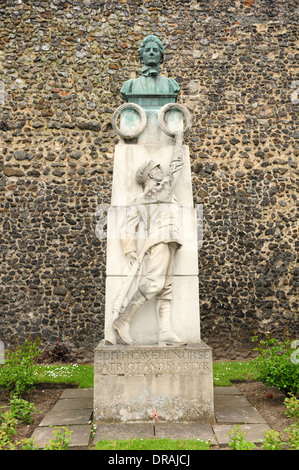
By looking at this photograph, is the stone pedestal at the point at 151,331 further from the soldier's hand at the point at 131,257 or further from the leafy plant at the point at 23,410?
the leafy plant at the point at 23,410

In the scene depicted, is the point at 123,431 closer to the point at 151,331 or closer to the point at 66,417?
the point at 66,417

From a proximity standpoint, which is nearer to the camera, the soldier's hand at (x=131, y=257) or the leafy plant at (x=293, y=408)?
the leafy plant at (x=293, y=408)

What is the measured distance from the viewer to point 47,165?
9.85 metres

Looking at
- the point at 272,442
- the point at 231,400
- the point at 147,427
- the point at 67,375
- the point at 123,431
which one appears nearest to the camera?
the point at 272,442

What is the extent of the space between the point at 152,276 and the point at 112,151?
616 cm

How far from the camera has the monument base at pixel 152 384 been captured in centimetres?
409

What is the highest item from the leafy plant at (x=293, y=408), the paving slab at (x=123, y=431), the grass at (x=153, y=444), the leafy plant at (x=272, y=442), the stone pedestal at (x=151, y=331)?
the stone pedestal at (x=151, y=331)

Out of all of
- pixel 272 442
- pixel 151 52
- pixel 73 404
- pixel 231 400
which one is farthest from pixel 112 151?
pixel 272 442

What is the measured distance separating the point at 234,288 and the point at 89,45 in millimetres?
6663

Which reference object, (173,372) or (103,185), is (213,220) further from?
(173,372)

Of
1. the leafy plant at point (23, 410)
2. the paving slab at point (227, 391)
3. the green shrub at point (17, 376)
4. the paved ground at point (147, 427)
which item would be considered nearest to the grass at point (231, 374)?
the paving slab at point (227, 391)

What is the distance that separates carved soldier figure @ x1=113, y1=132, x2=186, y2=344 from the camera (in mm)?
4391

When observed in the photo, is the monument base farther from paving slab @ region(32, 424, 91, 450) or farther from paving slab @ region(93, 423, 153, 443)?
paving slab @ region(32, 424, 91, 450)

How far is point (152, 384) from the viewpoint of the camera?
413 centimetres
